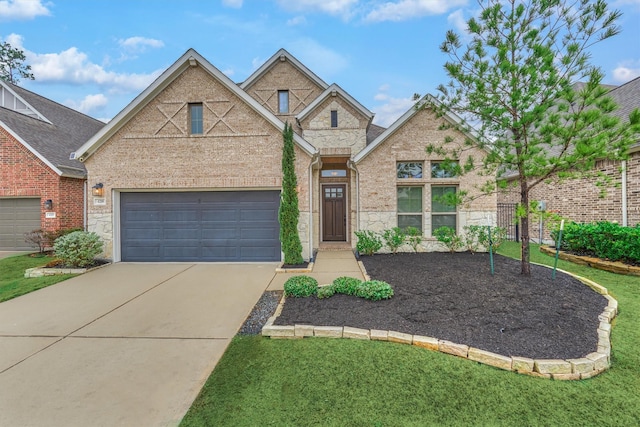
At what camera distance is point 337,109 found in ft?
36.3

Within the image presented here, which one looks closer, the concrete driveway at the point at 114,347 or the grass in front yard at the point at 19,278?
the concrete driveway at the point at 114,347

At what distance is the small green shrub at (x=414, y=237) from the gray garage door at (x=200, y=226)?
4209 mm

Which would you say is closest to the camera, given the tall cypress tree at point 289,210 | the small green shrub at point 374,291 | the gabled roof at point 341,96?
the small green shrub at point 374,291

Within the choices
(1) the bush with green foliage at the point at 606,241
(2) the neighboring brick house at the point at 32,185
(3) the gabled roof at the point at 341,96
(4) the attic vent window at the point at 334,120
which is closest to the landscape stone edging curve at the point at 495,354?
(1) the bush with green foliage at the point at 606,241

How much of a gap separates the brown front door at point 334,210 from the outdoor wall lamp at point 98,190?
7.55 m

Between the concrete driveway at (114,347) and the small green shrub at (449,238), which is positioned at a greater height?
the small green shrub at (449,238)

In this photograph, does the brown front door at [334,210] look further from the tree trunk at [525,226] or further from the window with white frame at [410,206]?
the tree trunk at [525,226]

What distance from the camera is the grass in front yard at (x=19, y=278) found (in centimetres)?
626

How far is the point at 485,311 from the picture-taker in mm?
4434

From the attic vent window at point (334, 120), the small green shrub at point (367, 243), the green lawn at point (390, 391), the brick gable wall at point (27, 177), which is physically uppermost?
the attic vent window at point (334, 120)

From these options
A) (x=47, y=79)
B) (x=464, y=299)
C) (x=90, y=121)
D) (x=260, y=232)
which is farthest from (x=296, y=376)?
(x=47, y=79)

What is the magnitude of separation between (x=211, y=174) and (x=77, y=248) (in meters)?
3.98

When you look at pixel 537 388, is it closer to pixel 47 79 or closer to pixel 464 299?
pixel 464 299

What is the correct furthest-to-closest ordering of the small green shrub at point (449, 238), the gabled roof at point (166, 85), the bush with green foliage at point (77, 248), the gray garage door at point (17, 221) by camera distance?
the gray garage door at point (17, 221) → the small green shrub at point (449, 238) → the gabled roof at point (166, 85) → the bush with green foliage at point (77, 248)
